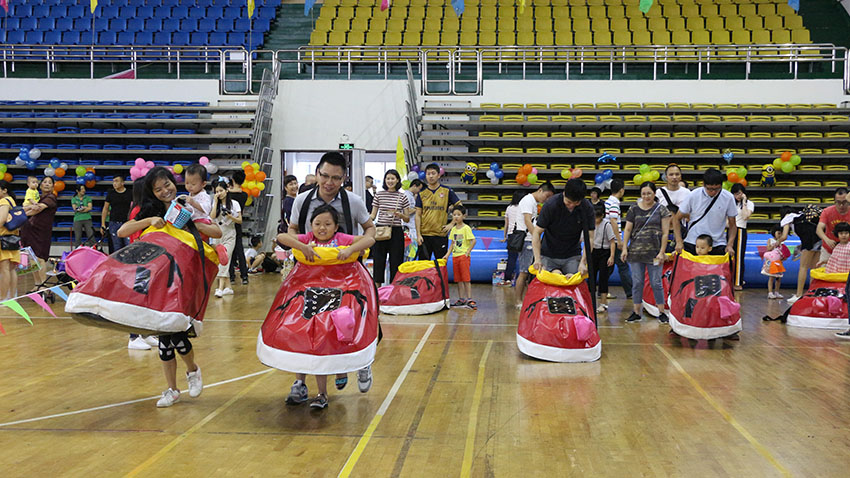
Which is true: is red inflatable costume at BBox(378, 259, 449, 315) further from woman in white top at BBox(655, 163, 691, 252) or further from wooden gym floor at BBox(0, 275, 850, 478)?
woman in white top at BBox(655, 163, 691, 252)

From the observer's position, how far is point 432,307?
25.9 ft

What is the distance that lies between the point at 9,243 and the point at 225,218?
261 cm

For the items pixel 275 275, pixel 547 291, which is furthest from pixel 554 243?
pixel 275 275

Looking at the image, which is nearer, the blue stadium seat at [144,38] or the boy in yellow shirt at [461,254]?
the boy in yellow shirt at [461,254]

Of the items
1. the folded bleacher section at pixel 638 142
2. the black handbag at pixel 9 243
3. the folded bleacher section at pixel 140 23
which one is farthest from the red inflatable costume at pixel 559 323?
the folded bleacher section at pixel 140 23

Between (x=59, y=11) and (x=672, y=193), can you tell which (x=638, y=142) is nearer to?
(x=672, y=193)

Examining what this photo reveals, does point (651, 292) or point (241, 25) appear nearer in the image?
point (651, 292)

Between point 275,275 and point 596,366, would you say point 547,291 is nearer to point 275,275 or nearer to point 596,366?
point 596,366

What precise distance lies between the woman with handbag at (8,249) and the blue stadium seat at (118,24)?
12726 millimetres

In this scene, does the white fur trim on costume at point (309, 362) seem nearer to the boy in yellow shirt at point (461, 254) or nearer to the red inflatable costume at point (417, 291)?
the red inflatable costume at point (417, 291)

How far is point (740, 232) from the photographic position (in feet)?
34.2

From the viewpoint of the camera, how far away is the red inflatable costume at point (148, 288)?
3.44 metres

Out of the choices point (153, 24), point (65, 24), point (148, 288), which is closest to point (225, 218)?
point (148, 288)

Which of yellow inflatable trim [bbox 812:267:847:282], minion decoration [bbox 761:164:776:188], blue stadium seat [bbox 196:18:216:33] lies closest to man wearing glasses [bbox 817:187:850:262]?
yellow inflatable trim [bbox 812:267:847:282]
